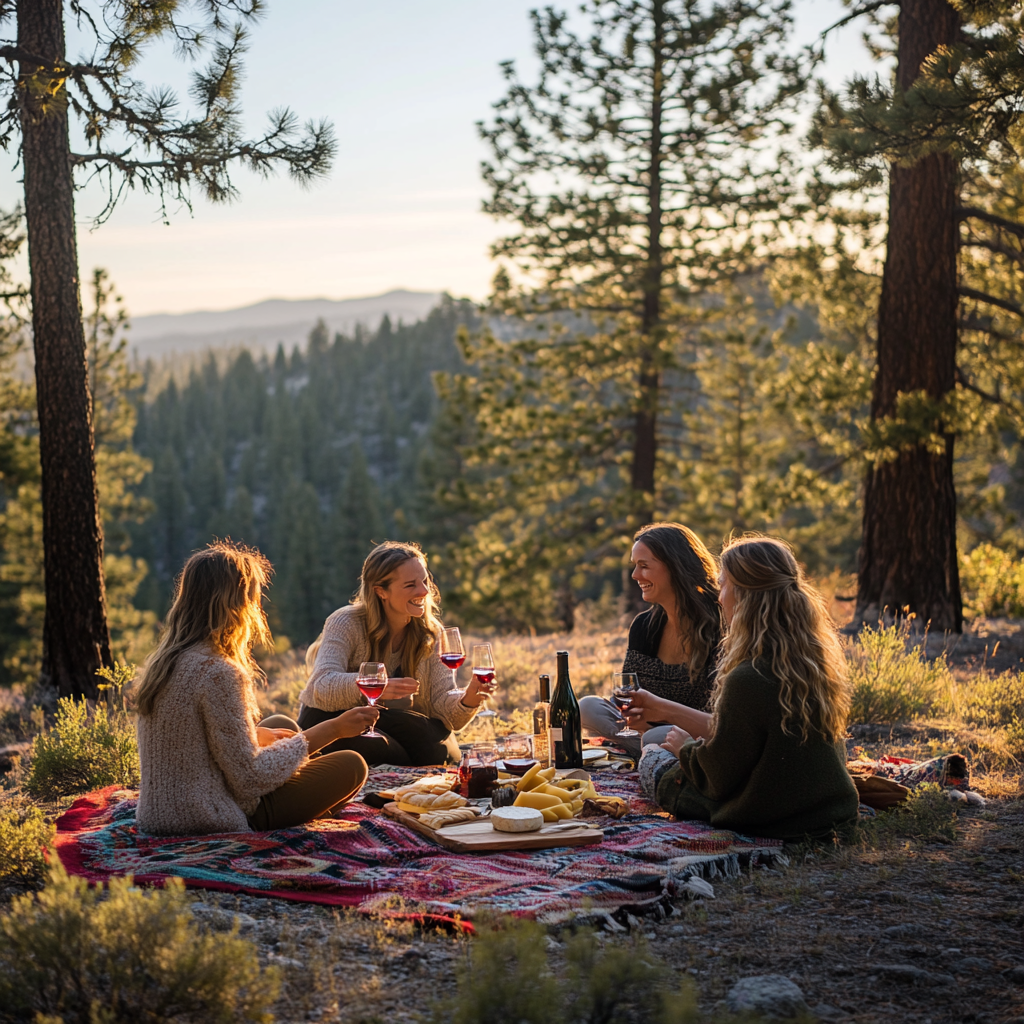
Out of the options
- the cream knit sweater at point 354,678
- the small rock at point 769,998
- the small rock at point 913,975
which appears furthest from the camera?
the cream knit sweater at point 354,678

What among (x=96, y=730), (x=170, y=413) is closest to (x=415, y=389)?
(x=170, y=413)

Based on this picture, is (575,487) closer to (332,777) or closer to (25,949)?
(332,777)

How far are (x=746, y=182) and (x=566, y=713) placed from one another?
35.5ft

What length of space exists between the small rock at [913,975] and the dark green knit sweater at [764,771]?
998 millimetres

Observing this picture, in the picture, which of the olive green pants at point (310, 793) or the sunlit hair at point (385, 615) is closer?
the olive green pants at point (310, 793)

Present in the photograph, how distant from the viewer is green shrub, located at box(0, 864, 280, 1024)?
7.34 ft

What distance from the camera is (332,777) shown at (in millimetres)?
3975

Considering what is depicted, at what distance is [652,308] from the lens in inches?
570

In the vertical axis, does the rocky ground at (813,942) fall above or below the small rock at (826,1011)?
below

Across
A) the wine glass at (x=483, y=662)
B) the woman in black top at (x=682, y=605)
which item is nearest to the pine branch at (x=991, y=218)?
the woman in black top at (x=682, y=605)

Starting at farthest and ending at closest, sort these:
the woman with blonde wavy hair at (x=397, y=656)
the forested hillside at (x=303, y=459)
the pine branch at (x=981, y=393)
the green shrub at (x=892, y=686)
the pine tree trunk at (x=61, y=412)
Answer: the forested hillside at (x=303, y=459) < the pine branch at (x=981, y=393) < the pine tree trunk at (x=61, y=412) < the green shrub at (x=892, y=686) < the woman with blonde wavy hair at (x=397, y=656)

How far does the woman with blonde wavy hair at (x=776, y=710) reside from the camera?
11.7 ft

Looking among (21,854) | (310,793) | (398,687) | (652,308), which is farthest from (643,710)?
(652,308)

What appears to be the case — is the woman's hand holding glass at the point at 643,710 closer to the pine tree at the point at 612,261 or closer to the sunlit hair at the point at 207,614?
the sunlit hair at the point at 207,614
